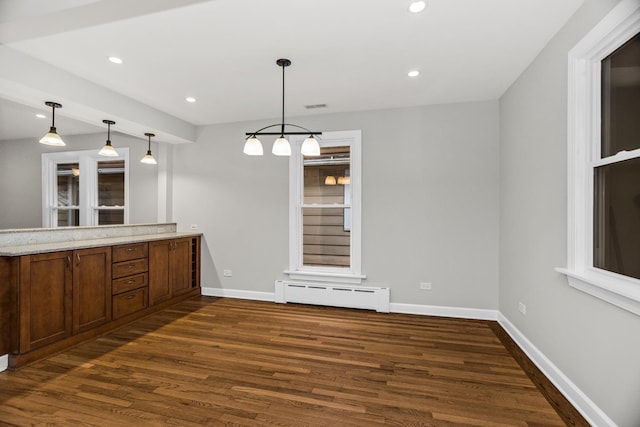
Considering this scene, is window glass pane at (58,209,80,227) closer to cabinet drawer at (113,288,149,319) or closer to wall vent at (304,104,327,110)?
cabinet drawer at (113,288,149,319)

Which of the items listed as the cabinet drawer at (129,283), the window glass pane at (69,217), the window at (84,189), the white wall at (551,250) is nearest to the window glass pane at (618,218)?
the white wall at (551,250)

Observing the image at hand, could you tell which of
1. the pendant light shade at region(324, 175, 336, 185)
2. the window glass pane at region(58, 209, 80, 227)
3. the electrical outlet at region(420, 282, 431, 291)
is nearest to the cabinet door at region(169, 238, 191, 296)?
the pendant light shade at region(324, 175, 336, 185)

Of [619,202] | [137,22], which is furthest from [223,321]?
[619,202]

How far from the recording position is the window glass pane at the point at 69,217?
566 centimetres

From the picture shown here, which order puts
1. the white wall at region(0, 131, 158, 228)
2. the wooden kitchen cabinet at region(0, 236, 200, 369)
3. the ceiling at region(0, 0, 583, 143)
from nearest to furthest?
the ceiling at region(0, 0, 583, 143) < the wooden kitchen cabinet at region(0, 236, 200, 369) < the white wall at region(0, 131, 158, 228)

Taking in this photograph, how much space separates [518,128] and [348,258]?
2.58 meters

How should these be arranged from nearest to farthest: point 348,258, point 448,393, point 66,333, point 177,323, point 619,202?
point 619,202 < point 448,393 < point 66,333 < point 177,323 < point 348,258

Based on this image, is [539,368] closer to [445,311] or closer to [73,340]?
[445,311]

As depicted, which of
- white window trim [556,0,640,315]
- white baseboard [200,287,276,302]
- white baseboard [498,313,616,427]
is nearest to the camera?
white baseboard [498,313,616,427]

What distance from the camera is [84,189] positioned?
18.2ft

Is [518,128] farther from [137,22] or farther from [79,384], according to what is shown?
[79,384]

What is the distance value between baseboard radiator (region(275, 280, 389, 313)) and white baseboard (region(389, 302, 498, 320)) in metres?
0.20

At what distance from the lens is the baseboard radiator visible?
4.12 metres

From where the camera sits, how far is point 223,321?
3768 millimetres
